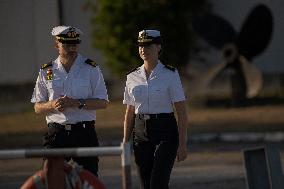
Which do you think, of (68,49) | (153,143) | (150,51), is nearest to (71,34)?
(68,49)

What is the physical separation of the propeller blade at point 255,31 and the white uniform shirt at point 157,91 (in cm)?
1173

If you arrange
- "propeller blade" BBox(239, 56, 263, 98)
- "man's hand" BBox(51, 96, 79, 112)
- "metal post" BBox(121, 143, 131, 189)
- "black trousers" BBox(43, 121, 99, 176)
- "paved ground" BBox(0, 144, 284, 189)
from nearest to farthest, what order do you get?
"metal post" BBox(121, 143, 131, 189)
"man's hand" BBox(51, 96, 79, 112)
"black trousers" BBox(43, 121, 99, 176)
"paved ground" BBox(0, 144, 284, 189)
"propeller blade" BBox(239, 56, 263, 98)

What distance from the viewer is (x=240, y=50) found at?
18797mm

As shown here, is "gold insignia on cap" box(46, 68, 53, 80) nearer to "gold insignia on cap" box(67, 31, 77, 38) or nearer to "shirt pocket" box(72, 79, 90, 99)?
"shirt pocket" box(72, 79, 90, 99)

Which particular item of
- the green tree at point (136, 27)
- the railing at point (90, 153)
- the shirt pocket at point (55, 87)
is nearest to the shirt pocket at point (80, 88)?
the shirt pocket at point (55, 87)

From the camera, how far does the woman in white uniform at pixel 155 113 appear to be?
23.1ft

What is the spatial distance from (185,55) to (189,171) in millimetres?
9312

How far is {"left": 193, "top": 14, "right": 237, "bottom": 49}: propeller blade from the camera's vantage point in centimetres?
1864

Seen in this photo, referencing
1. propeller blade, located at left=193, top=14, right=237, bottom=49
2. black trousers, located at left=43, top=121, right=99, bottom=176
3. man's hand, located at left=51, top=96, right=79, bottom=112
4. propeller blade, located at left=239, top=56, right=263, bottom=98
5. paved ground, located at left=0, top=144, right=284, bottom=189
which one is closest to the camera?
man's hand, located at left=51, top=96, right=79, bottom=112

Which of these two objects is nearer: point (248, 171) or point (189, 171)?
point (248, 171)

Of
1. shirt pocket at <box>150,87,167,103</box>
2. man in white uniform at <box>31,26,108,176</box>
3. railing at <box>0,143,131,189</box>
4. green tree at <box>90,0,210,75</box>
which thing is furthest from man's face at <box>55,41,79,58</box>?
green tree at <box>90,0,210,75</box>

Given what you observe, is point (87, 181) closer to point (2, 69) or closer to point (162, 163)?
point (162, 163)

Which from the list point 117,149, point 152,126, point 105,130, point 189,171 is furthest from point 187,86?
point 117,149

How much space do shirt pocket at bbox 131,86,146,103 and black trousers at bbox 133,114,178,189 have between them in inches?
5.5
